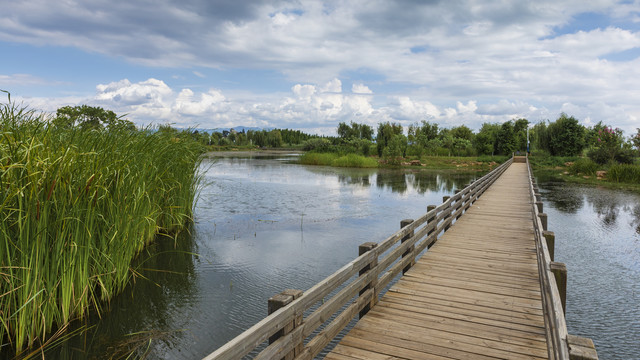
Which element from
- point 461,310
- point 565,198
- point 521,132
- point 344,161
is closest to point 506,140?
point 521,132

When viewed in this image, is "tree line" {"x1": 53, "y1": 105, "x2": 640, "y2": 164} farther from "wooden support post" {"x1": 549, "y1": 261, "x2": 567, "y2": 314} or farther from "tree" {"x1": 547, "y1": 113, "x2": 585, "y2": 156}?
"wooden support post" {"x1": 549, "y1": 261, "x2": 567, "y2": 314}

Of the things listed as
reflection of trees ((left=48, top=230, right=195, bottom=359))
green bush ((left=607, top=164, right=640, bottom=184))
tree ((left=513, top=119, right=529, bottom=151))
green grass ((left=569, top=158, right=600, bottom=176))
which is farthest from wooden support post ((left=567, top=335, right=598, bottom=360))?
tree ((left=513, top=119, right=529, bottom=151))

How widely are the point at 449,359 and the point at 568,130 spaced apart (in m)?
58.0

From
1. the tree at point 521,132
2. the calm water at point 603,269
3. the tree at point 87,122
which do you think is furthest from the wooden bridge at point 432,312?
the tree at point 521,132

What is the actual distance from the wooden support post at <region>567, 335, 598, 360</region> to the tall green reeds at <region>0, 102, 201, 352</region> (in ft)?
17.3

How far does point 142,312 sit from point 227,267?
268cm

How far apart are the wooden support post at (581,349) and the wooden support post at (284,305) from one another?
7.28ft

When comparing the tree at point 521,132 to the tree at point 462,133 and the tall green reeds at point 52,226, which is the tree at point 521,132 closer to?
the tree at point 462,133

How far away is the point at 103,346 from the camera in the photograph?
5.78 meters

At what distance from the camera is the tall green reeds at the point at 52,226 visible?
16.3ft

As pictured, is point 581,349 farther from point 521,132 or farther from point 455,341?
point 521,132

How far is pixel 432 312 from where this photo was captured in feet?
17.5

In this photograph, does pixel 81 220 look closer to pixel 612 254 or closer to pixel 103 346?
pixel 103 346

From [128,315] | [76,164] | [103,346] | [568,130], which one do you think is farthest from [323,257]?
[568,130]
